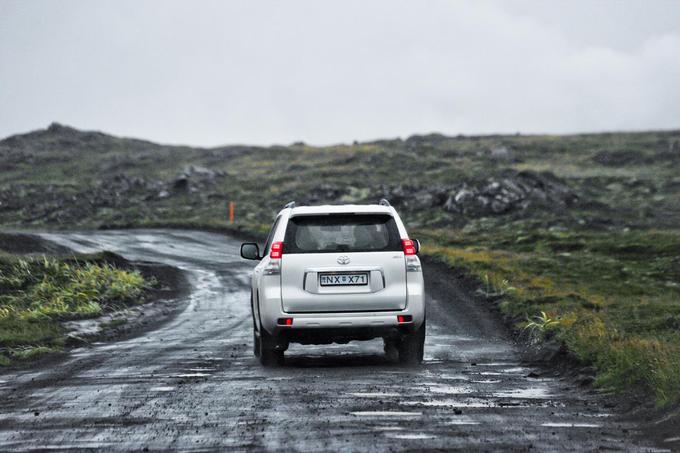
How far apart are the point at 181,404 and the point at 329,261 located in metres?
2.93

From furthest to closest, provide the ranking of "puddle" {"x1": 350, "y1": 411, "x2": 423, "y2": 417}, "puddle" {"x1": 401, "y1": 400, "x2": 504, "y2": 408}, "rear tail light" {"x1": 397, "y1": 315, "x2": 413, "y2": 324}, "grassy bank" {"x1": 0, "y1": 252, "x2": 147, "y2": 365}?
"grassy bank" {"x1": 0, "y1": 252, "x2": 147, "y2": 365}
"rear tail light" {"x1": 397, "y1": 315, "x2": 413, "y2": 324}
"puddle" {"x1": 401, "y1": 400, "x2": 504, "y2": 408}
"puddle" {"x1": 350, "y1": 411, "x2": 423, "y2": 417}

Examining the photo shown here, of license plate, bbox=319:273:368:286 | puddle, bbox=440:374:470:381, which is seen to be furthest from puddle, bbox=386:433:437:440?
license plate, bbox=319:273:368:286

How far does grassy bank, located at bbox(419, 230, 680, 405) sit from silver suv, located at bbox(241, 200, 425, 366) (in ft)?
7.35

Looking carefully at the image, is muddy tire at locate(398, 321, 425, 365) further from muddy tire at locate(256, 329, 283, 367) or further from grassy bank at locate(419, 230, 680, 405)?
grassy bank at locate(419, 230, 680, 405)

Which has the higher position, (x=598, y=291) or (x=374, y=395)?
(x=374, y=395)

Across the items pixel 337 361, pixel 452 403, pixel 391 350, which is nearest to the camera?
pixel 452 403

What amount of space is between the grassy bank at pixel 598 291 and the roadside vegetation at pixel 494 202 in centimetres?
4

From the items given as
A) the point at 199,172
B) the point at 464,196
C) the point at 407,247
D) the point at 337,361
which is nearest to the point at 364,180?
the point at 199,172

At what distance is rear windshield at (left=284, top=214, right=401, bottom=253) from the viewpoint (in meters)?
10.8

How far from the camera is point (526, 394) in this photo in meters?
8.90

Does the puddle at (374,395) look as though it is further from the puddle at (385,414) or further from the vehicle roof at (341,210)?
the vehicle roof at (341,210)

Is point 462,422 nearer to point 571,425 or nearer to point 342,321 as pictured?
point 571,425

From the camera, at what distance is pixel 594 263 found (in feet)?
86.6

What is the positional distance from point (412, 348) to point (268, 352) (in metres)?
1.74
